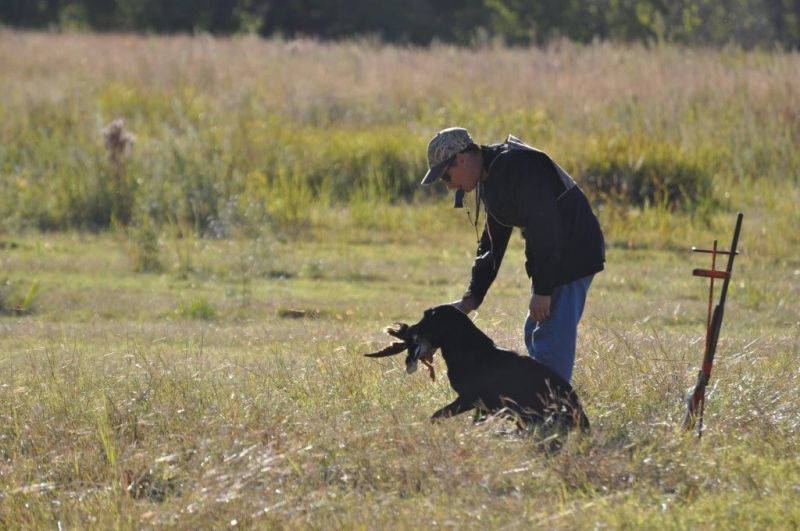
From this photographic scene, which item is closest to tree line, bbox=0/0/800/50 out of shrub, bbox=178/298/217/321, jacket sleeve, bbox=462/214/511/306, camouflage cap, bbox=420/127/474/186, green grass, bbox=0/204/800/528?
shrub, bbox=178/298/217/321

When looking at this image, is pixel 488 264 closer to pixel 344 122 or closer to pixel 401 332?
pixel 401 332

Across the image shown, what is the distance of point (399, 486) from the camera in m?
6.11

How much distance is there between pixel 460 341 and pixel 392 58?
669 inches

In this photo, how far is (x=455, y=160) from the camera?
6.59 metres

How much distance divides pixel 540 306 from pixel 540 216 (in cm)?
43

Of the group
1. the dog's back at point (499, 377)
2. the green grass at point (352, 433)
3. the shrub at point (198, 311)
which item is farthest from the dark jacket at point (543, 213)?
the shrub at point (198, 311)

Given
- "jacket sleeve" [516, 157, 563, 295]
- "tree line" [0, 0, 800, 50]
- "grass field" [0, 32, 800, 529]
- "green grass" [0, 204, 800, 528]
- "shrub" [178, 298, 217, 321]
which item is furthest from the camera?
"tree line" [0, 0, 800, 50]

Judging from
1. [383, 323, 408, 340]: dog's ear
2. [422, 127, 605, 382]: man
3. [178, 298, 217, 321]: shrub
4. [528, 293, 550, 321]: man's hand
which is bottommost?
[178, 298, 217, 321]: shrub

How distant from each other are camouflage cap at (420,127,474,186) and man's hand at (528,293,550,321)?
2.44ft

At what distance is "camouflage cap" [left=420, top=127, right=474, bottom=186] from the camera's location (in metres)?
6.53

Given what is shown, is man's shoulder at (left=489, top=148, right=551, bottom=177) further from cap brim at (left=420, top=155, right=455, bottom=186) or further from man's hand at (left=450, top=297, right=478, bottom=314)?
man's hand at (left=450, top=297, right=478, bottom=314)

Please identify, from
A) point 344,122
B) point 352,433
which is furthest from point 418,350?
point 344,122

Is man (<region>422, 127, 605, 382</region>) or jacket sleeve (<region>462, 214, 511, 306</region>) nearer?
man (<region>422, 127, 605, 382</region>)

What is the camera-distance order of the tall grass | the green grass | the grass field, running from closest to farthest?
the green grass
the grass field
the tall grass
